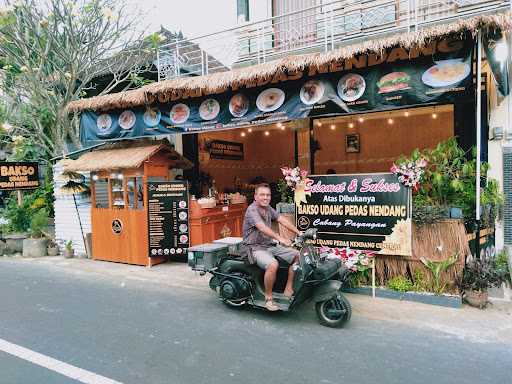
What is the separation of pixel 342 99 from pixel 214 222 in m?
4.66

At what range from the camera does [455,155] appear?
20.9 ft

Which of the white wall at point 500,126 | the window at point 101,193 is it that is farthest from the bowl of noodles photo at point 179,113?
the white wall at point 500,126

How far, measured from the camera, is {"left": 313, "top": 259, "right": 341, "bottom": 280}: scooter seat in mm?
5004

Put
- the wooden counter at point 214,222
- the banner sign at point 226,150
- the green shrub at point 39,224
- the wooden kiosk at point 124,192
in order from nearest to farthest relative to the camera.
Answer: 1. the wooden kiosk at point 124,192
2. the wooden counter at point 214,222
3. the green shrub at point 39,224
4. the banner sign at point 226,150

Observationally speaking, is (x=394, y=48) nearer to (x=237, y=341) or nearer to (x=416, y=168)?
(x=416, y=168)

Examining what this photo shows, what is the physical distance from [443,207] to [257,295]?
333 centimetres

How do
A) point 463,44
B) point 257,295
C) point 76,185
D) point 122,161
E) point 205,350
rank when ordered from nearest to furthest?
point 205,350, point 257,295, point 463,44, point 122,161, point 76,185

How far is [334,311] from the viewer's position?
509 cm

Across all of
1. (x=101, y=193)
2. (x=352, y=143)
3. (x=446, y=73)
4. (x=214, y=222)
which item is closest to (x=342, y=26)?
(x=446, y=73)

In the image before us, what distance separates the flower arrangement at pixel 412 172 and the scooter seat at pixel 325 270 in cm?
202

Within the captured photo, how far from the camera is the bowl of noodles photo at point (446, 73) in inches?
235

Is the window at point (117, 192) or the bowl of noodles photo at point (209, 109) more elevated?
the bowl of noodles photo at point (209, 109)

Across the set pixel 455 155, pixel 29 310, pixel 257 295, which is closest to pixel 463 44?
pixel 455 155

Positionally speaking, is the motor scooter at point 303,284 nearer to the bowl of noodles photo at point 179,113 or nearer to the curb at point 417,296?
the curb at point 417,296
